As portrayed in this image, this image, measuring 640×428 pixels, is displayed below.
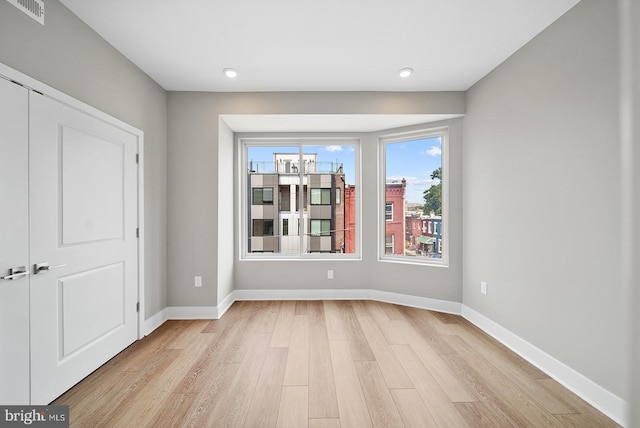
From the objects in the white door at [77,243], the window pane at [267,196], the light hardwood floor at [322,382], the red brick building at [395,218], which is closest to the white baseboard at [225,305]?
the light hardwood floor at [322,382]

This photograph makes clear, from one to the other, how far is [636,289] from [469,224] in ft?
5.88

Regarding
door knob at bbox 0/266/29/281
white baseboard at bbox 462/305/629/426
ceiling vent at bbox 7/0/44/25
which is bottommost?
white baseboard at bbox 462/305/629/426

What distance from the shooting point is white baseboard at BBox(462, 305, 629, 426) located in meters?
1.72

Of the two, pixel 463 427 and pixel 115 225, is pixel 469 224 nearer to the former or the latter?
pixel 463 427

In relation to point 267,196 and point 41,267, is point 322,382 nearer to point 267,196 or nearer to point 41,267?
point 41,267

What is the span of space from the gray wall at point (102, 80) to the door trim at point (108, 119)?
0.19 ft

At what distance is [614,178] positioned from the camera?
1736 mm

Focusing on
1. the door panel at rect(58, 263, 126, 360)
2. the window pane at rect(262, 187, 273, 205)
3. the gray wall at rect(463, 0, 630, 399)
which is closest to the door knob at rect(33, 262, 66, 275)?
the door panel at rect(58, 263, 126, 360)

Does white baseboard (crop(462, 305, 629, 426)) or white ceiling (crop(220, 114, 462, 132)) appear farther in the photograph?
white ceiling (crop(220, 114, 462, 132))

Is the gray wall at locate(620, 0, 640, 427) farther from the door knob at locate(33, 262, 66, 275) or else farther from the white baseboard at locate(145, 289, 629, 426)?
the door knob at locate(33, 262, 66, 275)

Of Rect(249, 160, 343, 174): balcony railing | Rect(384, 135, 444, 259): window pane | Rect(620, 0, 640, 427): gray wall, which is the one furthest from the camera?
Rect(249, 160, 343, 174): balcony railing

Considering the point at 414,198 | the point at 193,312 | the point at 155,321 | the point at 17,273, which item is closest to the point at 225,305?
the point at 193,312

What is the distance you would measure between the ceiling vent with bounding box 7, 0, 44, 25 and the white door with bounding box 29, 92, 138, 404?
1.56 ft

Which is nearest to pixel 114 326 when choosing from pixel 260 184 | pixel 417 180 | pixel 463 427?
pixel 260 184
